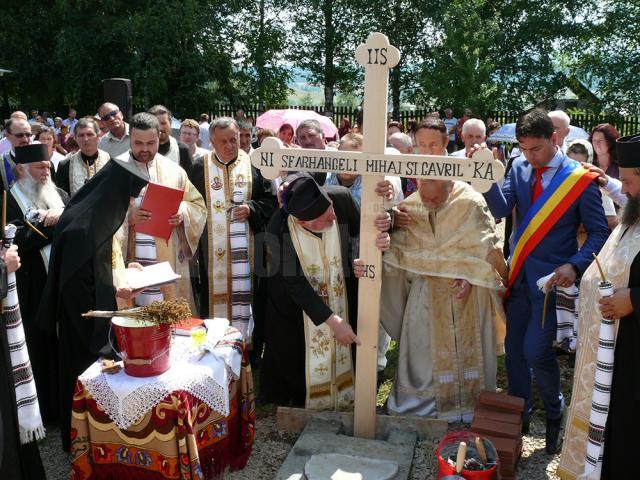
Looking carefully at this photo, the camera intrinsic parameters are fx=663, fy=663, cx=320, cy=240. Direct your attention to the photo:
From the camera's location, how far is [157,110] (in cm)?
733

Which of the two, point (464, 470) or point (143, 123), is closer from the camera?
point (464, 470)

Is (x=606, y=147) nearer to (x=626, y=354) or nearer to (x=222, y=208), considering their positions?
(x=626, y=354)

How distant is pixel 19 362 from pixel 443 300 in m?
2.79

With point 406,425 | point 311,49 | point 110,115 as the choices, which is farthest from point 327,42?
Answer: point 406,425

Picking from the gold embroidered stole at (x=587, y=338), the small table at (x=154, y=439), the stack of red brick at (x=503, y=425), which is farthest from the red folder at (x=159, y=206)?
the gold embroidered stole at (x=587, y=338)

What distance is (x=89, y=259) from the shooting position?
13.3ft

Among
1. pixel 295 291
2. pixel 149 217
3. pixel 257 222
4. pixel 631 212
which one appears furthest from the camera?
pixel 257 222

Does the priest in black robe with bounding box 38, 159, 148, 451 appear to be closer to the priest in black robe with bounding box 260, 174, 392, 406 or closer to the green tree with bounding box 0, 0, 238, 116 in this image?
the priest in black robe with bounding box 260, 174, 392, 406

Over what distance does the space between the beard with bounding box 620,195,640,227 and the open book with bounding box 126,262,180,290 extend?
255 cm

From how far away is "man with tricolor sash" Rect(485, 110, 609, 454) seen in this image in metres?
4.10

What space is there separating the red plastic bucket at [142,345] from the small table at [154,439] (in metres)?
0.08

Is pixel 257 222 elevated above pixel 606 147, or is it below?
below

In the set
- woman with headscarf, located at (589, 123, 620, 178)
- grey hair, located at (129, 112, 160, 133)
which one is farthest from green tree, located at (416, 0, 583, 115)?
grey hair, located at (129, 112, 160, 133)

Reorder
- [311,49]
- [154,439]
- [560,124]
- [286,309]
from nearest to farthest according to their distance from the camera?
[154,439], [286,309], [560,124], [311,49]
